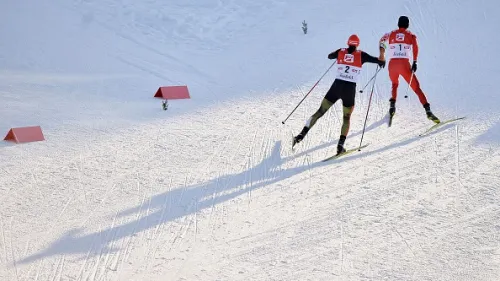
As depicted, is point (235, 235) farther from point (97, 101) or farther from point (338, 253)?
point (97, 101)

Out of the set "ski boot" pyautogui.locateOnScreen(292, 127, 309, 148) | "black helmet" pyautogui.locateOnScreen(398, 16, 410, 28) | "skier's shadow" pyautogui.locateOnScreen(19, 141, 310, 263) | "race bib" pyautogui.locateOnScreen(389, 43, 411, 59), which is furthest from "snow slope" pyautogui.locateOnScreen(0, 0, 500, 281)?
"black helmet" pyautogui.locateOnScreen(398, 16, 410, 28)

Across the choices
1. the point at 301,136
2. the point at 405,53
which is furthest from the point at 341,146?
the point at 405,53

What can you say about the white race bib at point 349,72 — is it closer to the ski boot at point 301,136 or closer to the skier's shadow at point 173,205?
the ski boot at point 301,136

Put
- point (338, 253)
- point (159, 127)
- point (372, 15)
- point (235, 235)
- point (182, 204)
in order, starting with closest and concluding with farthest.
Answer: point (338, 253) < point (235, 235) < point (182, 204) < point (159, 127) < point (372, 15)

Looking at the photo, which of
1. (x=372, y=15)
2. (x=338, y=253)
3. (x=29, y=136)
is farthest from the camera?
(x=372, y=15)

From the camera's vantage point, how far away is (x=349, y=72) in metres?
7.78

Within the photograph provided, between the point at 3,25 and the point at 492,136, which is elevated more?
the point at 3,25

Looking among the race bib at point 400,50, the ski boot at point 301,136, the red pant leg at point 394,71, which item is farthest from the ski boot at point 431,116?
the ski boot at point 301,136

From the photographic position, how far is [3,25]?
1396 cm

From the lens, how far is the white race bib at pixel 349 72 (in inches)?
305

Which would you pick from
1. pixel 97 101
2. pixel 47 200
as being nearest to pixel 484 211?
pixel 47 200

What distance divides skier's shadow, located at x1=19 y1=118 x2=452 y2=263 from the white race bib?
3.43ft

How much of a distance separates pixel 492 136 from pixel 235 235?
14.8 feet

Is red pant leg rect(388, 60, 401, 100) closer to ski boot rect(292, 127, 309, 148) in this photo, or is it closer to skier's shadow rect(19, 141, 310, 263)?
ski boot rect(292, 127, 309, 148)
